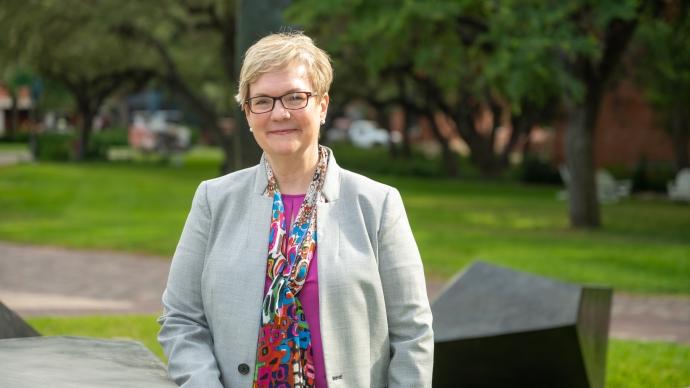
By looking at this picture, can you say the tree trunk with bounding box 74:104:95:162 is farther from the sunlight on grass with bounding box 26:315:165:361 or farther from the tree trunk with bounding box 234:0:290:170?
the tree trunk with bounding box 234:0:290:170

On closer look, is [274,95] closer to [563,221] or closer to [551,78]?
[551,78]

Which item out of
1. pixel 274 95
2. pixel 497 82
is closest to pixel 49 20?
pixel 497 82

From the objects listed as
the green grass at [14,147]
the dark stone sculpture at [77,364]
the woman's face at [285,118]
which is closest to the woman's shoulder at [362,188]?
the woman's face at [285,118]

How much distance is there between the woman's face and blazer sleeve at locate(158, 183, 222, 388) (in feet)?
0.83

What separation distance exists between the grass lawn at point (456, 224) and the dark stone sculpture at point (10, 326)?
915cm

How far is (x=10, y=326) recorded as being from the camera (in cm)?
410

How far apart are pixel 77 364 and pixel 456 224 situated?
1688 centimetres

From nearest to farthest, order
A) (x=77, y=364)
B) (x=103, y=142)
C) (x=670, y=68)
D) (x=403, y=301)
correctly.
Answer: (x=403, y=301) < (x=77, y=364) < (x=670, y=68) < (x=103, y=142)

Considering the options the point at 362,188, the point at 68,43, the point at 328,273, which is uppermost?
the point at 68,43

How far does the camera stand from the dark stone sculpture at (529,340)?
5691 mm

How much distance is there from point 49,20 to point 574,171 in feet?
39.0

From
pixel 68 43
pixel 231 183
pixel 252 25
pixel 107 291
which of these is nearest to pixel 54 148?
pixel 68 43

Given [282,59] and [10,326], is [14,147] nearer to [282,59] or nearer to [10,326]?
[10,326]

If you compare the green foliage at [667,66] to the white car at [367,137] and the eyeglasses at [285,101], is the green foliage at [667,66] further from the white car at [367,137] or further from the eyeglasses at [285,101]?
the white car at [367,137]
